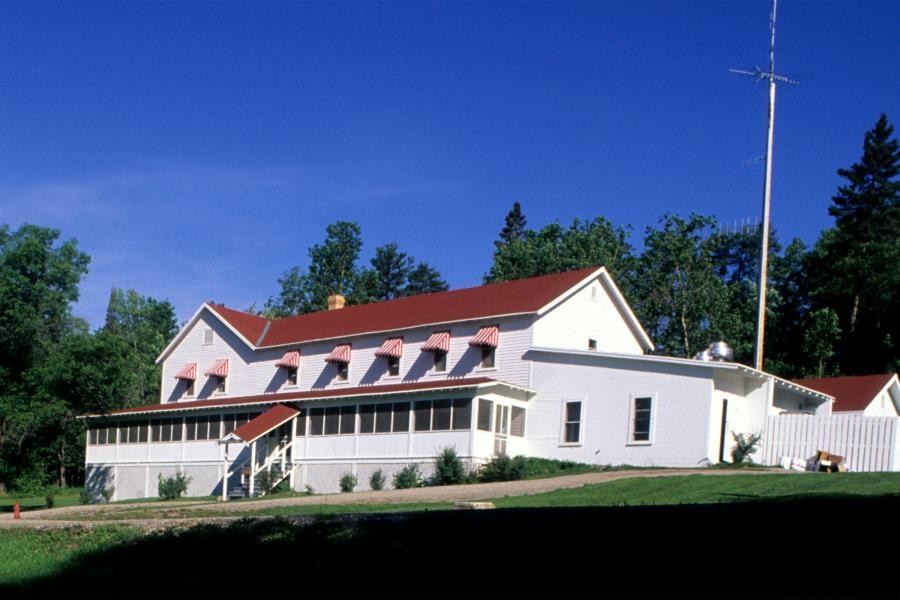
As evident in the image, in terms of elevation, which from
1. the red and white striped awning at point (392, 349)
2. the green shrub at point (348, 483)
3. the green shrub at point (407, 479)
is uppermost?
the red and white striped awning at point (392, 349)

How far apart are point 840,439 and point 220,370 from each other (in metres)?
27.6

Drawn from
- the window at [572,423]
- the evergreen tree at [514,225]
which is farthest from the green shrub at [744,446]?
the evergreen tree at [514,225]

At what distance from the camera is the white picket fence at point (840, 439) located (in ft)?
101

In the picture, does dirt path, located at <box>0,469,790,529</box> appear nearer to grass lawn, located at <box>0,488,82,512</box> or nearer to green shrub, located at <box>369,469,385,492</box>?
green shrub, located at <box>369,469,385,492</box>

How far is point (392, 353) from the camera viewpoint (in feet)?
134

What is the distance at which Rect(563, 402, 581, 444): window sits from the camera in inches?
1387

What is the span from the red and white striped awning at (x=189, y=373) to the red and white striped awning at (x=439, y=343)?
1496 centimetres

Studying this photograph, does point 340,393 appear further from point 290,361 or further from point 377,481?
point 290,361

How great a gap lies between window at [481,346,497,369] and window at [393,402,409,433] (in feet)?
11.4

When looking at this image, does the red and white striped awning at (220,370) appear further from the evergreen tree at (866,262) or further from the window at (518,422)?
the evergreen tree at (866,262)

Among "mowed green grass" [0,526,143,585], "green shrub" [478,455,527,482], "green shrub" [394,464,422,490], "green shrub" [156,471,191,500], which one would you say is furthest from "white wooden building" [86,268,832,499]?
"mowed green grass" [0,526,143,585]

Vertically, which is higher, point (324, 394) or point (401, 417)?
point (324, 394)

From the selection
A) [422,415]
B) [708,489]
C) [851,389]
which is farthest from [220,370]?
[708,489]

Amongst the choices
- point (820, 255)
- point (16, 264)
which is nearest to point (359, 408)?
point (16, 264)
